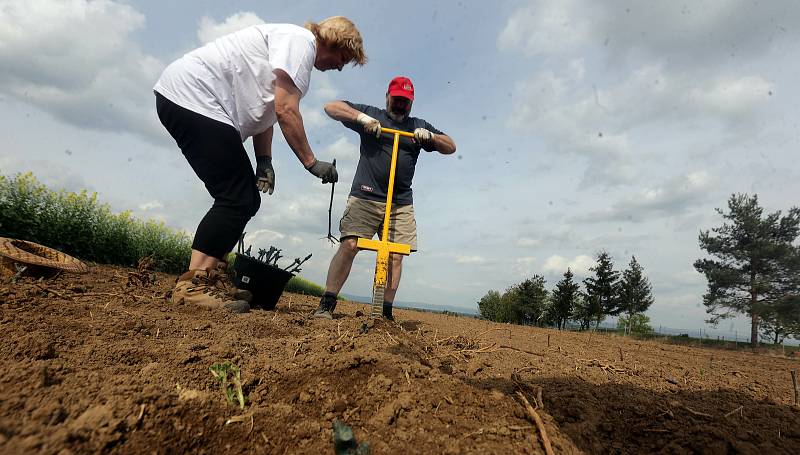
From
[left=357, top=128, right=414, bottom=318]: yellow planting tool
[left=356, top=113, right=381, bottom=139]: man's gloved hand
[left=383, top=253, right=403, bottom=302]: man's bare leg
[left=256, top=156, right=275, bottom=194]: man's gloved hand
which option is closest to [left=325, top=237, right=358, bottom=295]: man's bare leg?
[left=357, top=128, right=414, bottom=318]: yellow planting tool

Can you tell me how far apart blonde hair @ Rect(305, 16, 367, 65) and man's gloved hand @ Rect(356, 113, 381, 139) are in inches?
25.1

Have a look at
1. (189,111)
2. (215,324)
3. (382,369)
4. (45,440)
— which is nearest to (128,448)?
(45,440)

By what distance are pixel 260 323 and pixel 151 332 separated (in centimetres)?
57

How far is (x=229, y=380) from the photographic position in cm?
145

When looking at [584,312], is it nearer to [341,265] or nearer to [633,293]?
[633,293]

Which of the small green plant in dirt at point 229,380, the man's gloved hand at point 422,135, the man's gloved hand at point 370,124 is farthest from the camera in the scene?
the man's gloved hand at point 422,135

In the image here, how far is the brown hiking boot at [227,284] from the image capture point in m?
2.99

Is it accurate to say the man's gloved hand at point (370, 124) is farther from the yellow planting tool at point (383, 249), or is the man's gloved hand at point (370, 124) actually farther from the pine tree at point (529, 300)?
the pine tree at point (529, 300)

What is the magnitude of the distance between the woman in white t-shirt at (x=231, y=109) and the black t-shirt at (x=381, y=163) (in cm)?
83

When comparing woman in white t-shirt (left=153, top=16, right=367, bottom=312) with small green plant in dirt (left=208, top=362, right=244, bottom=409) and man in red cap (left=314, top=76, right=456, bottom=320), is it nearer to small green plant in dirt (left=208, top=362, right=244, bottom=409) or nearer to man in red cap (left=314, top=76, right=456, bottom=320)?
man in red cap (left=314, top=76, right=456, bottom=320)

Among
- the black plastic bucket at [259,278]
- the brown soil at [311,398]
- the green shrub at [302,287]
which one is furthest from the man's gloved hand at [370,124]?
the green shrub at [302,287]

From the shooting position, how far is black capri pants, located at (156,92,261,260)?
267 centimetres

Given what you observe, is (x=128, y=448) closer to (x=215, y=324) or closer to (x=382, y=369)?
(x=382, y=369)

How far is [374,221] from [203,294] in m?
1.45
